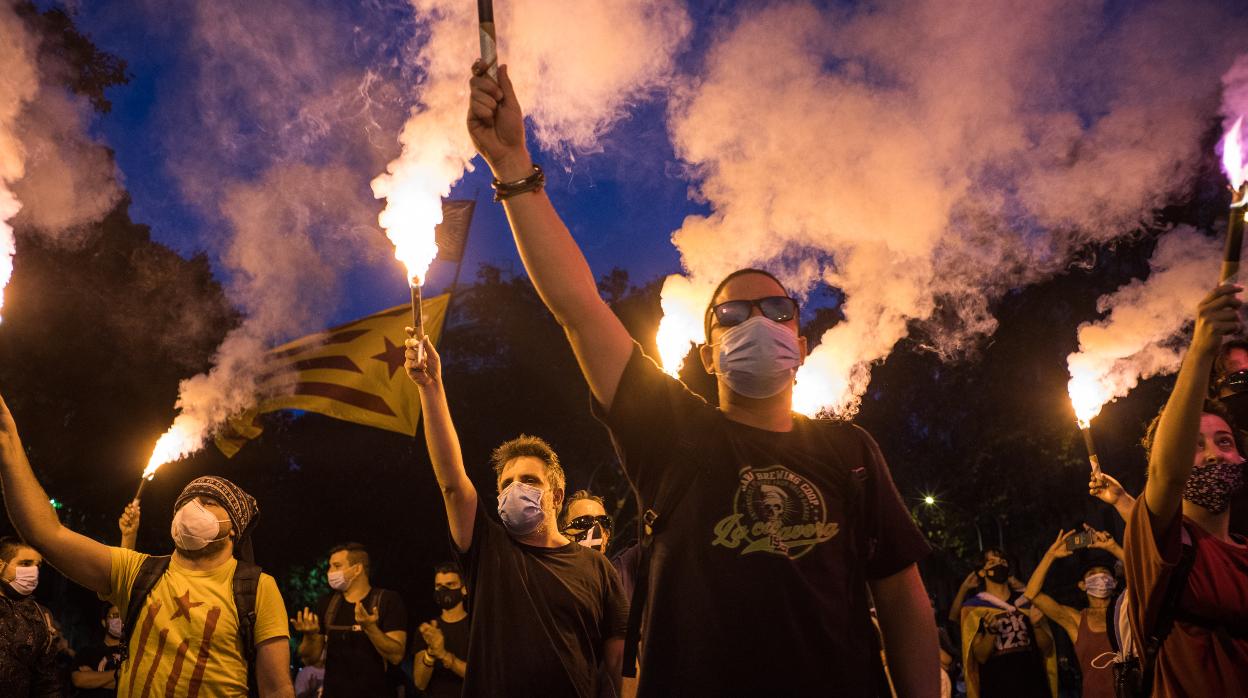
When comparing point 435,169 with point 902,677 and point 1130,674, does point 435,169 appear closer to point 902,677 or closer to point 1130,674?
point 902,677

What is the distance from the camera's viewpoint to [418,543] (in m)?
26.7

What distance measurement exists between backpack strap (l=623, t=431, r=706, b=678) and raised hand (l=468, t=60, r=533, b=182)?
0.96 m

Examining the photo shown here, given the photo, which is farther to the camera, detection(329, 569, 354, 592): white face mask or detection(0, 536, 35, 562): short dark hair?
detection(329, 569, 354, 592): white face mask

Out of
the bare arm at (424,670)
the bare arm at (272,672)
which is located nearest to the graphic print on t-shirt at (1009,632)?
the bare arm at (424,670)

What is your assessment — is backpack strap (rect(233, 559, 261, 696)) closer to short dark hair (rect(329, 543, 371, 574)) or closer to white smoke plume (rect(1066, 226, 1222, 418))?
short dark hair (rect(329, 543, 371, 574))

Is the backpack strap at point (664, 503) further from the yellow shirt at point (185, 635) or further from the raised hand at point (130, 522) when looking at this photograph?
the raised hand at point (130, 522)

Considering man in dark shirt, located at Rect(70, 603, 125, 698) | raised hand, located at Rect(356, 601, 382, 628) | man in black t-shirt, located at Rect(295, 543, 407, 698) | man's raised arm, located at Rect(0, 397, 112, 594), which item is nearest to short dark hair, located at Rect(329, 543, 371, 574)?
man in black t-shirt, located at Rect(295, 543, 407, 698)

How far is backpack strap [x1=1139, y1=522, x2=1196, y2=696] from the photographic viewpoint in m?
3.69

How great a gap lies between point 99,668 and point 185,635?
286 inches

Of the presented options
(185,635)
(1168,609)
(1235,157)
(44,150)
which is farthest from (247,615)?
(44,150)

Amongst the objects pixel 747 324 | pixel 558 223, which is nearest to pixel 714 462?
pixel 747 324

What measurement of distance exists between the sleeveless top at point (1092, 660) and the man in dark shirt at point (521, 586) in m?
5.94

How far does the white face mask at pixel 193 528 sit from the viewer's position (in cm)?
511

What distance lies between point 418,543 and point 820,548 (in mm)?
26006
